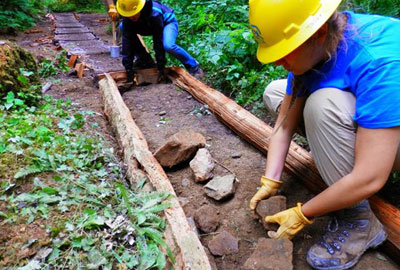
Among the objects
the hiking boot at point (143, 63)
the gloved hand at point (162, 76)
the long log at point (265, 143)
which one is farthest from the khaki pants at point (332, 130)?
the hiking boot at point (143, 63)

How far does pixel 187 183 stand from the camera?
2.29 m

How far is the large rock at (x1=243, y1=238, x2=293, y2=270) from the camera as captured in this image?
145 centimetres

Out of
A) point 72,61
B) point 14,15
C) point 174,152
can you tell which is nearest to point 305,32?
point 174,152

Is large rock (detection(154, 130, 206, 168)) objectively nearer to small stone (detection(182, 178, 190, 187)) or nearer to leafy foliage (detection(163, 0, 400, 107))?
small stone (detection(182, 178, 190, 187))

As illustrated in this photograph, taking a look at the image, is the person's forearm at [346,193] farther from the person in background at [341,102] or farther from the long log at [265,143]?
the long log at [265,143]

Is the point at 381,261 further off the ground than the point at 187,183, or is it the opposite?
the point at 381,261

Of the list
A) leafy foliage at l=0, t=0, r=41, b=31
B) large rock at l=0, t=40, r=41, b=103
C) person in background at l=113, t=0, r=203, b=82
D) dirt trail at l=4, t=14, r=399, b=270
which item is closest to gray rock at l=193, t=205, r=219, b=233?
dirt trail at l=4, t=14, r=399, b=270

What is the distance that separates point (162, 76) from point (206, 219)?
3.00 metres

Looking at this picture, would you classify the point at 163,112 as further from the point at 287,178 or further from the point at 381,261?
the point at 381,261

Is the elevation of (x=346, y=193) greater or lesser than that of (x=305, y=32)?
lesser

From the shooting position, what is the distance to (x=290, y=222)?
162cm

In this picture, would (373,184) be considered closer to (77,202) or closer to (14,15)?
(77,202)

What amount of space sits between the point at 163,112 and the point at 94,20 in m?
8.76

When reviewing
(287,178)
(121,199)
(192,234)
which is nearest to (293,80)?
(287,178)
